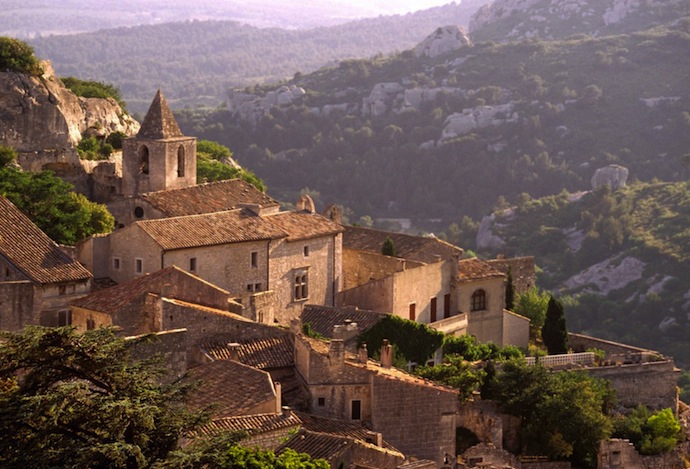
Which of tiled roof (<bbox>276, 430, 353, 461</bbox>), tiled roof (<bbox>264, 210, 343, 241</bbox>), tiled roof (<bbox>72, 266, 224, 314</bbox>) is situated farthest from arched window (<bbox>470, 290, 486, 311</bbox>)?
tiled roof (<bbox>276, 430, 353, 461</bbox>)

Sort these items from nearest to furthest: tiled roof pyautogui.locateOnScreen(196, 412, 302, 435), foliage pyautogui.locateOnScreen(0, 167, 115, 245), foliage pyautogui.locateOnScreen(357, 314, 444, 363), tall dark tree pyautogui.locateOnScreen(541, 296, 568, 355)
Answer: tiled roof pyautogui.locateOnScreen(196, 412, 302, 435), foliage pyautogui.locateOnScreen(357, 314, 444, 363), foliage pyautogui.locateOnScreen(0, 167, 115, 245), tall dark tree pyautogui.locateOnScreen(541, 296, 568, 355)

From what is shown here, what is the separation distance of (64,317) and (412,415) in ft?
28.4

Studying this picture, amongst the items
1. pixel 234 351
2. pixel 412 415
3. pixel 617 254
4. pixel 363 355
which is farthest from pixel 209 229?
pixel 617 254

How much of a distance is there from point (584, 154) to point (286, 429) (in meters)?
116

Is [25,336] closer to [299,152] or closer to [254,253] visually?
[254,253]

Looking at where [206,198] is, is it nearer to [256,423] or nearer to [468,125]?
[256,423]

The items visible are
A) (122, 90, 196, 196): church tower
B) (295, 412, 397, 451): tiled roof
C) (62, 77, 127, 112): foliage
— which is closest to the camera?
(295, 412, 397, 451): tiled roof

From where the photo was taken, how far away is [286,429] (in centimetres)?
3200

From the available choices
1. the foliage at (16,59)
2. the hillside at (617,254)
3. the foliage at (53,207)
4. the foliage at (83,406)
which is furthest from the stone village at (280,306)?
the hillside at (617,254)

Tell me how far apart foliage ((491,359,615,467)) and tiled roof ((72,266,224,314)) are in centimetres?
789

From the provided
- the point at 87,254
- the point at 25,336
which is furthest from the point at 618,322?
the point at 25,336

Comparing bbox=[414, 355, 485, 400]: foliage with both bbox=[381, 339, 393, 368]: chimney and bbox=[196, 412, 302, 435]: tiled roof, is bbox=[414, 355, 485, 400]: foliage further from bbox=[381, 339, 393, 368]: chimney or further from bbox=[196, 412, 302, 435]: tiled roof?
bbox=[196, 412, 302, 435]: tiled roof

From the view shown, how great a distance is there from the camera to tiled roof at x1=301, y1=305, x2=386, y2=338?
40.2 m

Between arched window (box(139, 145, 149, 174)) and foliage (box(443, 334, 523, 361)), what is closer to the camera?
foliage (box(443, 334, 523, 361))
